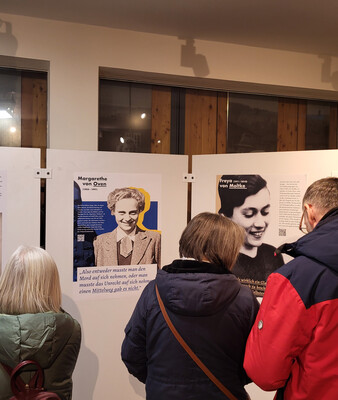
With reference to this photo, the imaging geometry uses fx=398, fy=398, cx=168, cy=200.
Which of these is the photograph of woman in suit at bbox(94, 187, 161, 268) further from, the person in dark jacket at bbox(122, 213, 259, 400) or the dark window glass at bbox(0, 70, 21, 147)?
the person in dark jacket at bbox(122, 213, 259, 400)

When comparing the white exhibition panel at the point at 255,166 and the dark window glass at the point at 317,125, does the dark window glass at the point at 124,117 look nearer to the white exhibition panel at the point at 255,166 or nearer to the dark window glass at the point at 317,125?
the white exhibition panel at the point at 255,166

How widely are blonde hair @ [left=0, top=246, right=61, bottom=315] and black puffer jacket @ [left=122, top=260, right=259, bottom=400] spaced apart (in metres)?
0.36

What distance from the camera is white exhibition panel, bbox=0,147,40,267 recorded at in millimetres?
2395

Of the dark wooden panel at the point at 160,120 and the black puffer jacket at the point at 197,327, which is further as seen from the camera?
the dark wooden panel at the point at 160,120

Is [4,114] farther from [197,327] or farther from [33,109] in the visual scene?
[197,327]

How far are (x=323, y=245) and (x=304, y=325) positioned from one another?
26 cm

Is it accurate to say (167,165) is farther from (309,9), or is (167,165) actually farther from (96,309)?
(309,9)

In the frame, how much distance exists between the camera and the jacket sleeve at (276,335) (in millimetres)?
1280

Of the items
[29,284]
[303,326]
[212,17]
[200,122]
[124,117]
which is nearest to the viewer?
[303,326]

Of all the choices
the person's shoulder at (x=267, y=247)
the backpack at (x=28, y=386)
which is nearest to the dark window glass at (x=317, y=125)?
the person's shoulder at (x=267, y=247)

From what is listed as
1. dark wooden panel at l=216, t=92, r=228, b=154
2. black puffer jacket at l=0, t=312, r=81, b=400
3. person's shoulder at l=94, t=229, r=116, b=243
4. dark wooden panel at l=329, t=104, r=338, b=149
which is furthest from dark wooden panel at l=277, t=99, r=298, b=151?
black puffer jacket at l=0, t=312, r=81, b=400

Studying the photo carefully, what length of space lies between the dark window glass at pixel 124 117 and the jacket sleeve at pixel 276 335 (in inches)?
83.1

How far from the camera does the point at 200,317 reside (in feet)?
4.56

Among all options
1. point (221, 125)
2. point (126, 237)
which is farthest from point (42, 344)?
point (221, 125)
